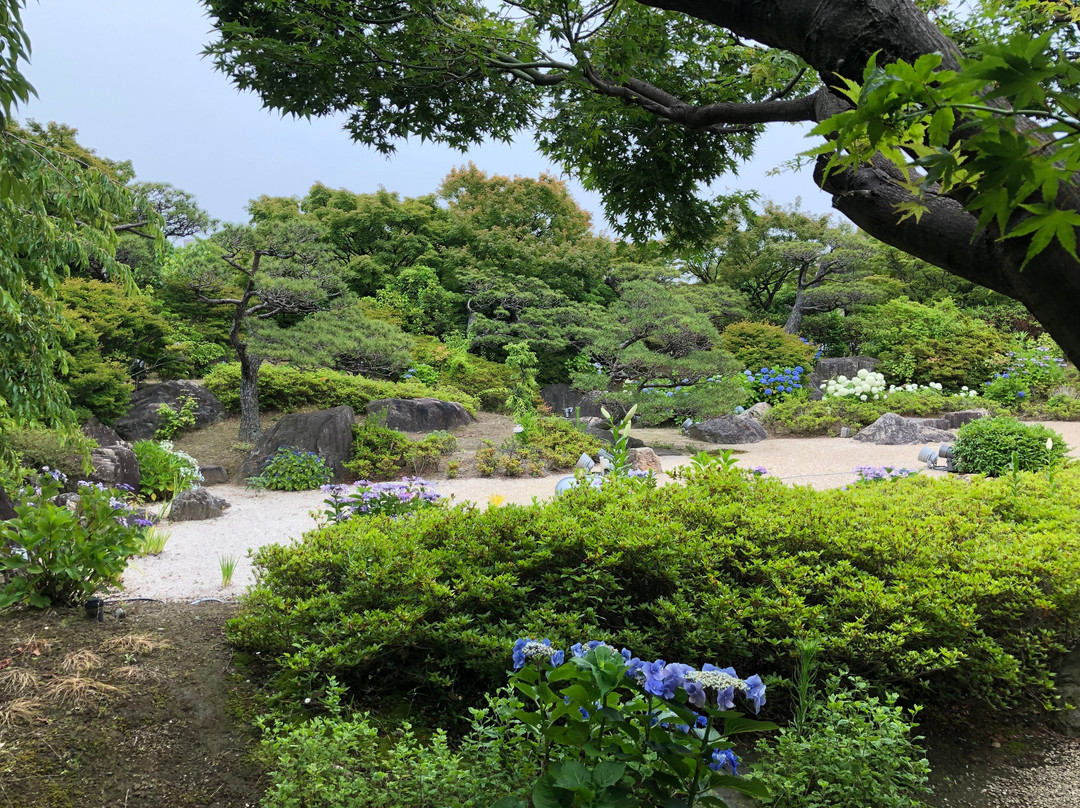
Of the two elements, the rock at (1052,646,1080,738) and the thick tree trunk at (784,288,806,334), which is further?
the thick tree trunk at (784,288,806,334)

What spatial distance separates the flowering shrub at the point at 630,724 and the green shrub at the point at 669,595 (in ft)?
2.34

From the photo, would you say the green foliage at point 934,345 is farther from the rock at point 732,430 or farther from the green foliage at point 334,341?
the green foliage at point 334,341

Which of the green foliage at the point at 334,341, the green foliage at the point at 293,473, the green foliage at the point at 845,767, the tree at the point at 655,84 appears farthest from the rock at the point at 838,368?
the green foliage at the point at 845,767

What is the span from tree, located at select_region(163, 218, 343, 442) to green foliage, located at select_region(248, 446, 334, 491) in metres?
1.85

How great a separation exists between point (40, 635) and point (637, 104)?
2.97 meters

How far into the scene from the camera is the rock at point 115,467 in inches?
241

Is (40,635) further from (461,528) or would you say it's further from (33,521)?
(461,528)

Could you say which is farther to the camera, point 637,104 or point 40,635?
point 637,104

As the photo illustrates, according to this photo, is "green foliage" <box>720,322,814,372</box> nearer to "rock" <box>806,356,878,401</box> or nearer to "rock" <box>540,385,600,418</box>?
"rock" <box>806,356,878,401</box>

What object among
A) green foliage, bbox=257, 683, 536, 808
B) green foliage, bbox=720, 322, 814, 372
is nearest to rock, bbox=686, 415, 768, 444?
green foliage, bbox=720, 322, 814, 372

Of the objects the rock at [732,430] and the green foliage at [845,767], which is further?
the rock at [732,430]

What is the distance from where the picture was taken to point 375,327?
377 inches

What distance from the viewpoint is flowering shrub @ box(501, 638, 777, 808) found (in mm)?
1201

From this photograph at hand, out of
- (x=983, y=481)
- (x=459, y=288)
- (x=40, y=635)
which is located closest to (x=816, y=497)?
(x=983, y=481)
